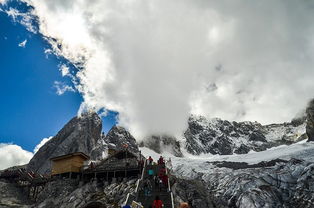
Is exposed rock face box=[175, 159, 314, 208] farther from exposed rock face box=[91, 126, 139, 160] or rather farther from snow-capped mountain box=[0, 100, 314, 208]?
exposed rock face box=[91, 126, 139, 160]

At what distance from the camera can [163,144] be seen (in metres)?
184

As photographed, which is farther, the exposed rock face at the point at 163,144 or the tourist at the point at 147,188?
the exposed rock face at the point at 163,144

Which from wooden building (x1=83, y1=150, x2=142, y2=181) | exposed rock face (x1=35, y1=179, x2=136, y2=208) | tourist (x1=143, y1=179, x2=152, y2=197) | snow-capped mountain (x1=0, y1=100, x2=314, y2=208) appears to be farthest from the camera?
wooden building (x1=83, y1=150, x2=142, y2=181)

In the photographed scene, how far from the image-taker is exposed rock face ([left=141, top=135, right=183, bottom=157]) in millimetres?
174688

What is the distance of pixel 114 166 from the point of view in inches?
1859

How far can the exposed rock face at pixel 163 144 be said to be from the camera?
175 m

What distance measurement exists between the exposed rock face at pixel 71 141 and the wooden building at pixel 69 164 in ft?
138

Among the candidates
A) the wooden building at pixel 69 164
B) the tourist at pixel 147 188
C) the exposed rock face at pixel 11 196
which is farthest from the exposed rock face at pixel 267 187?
the exposed rock face at pixel 11 196

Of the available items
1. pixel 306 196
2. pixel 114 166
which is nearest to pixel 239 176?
pixel 306 196

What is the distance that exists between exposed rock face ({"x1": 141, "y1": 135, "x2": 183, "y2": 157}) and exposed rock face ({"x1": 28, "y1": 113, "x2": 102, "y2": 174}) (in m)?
65.1

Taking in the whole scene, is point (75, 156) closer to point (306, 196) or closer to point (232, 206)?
point (232, 206)

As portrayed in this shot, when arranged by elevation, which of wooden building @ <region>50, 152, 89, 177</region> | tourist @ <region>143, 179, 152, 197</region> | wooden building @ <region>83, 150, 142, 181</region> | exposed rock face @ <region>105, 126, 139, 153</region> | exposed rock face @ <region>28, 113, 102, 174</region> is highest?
exposed rock face @ <region>105, 126, 139, 153</region>

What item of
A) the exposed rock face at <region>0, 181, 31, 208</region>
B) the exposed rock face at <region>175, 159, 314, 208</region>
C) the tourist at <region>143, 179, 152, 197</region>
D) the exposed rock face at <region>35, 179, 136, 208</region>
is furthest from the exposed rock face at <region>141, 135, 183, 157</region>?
the tourist at <region>143, 179, 152, 197</region>

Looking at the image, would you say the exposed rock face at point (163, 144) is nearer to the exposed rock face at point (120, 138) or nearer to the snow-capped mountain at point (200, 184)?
the exposed rock face at point (120, 138)
